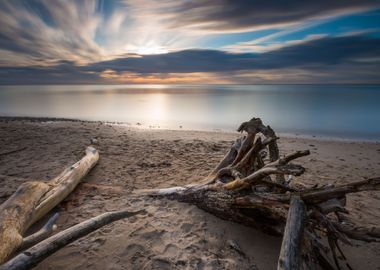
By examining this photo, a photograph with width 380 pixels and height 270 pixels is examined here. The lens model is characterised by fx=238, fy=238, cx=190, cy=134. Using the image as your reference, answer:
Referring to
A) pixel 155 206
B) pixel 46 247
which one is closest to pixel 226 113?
pixel 155 206

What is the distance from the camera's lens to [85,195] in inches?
195

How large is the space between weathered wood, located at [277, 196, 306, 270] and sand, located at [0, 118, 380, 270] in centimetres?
89

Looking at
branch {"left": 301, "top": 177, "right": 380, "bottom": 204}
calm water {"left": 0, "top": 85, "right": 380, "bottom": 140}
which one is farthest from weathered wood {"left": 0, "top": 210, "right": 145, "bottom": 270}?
calm water {"left": 0, "top": 85, "right": 380, "bottom": 140}

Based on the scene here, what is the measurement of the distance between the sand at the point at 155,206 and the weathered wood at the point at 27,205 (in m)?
0.25

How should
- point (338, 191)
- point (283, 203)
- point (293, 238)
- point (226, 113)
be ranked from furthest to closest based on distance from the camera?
point (226, 113), point (283, 203), point (338, 191), point (293, 238)

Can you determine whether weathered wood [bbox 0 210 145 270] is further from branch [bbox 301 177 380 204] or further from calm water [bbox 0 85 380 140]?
calm water [bbox 0 85 380 140]

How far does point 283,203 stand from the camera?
3.05m

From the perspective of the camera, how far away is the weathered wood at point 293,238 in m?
2.21

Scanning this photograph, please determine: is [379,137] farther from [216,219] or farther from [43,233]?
[43,233]

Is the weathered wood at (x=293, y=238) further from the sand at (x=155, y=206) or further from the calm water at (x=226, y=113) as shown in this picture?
the calm water at (x=226, y=113)

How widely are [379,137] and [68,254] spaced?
18548 mm

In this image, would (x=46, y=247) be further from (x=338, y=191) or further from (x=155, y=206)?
(x=338, y=191)

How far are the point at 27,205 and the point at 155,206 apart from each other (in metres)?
2.04

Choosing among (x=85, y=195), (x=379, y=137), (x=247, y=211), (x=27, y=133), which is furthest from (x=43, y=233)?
(x=379, y=137)
